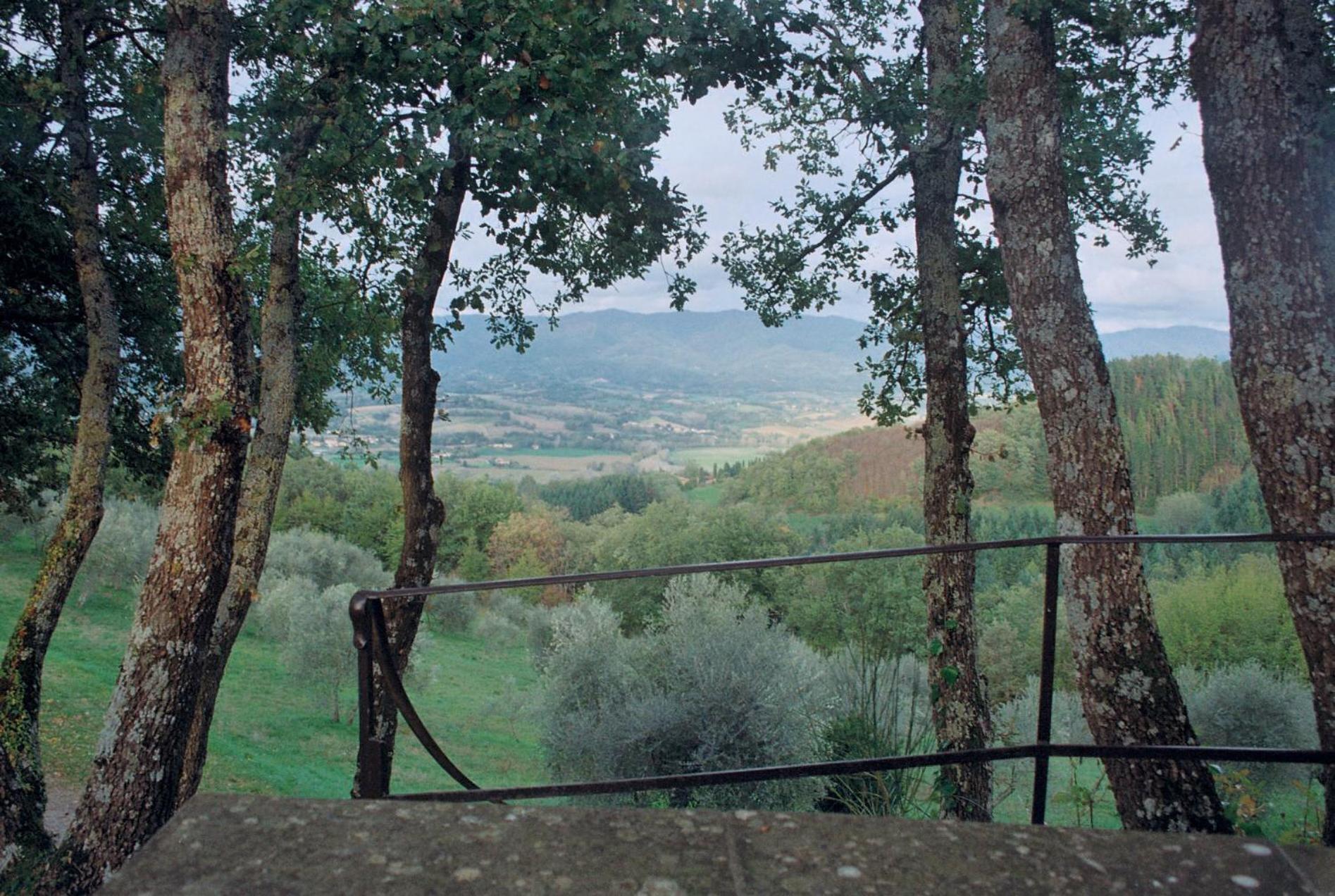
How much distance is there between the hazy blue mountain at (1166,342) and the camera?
56406 millimetres

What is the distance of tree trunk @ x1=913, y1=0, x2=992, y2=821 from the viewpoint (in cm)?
653

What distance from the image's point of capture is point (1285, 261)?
4.02 meters

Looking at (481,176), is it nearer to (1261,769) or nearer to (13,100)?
(13,100)

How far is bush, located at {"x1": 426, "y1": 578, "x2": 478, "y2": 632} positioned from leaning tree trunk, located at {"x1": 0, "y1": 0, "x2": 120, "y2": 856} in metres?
26.5

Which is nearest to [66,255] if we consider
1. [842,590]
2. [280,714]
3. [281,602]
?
[842,590]

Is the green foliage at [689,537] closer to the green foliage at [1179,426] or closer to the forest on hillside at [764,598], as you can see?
the forest on hillside at [764,598]

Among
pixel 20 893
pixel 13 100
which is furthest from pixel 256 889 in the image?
pixel 13 100

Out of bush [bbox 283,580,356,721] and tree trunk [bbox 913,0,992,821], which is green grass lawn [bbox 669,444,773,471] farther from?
tree trunk [bbox 913,0,992,821]

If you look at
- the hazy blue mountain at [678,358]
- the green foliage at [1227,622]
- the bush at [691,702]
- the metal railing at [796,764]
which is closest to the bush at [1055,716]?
the bush at [691,702]

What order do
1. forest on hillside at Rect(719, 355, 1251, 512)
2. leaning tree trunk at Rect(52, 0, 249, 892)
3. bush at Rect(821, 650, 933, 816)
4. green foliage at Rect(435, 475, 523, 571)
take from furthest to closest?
green foliage at Rect(435, 475, 523, 571) → forest on hillside at Rect(719, 355, 1251, 512) → leaning tree trunk at Rect(52, 0, 249, 892) → bush at Rect(821, 650, 933, 816)

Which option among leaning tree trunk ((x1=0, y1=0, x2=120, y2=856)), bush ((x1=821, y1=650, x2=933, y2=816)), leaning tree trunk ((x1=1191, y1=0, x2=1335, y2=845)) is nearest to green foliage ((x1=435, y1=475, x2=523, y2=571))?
leaning tree trunk ((x1=0, y1=0, x2=120, y2=856))

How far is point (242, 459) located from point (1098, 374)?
502 centimetres

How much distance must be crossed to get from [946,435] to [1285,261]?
3161mm

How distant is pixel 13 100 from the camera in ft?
27.3
